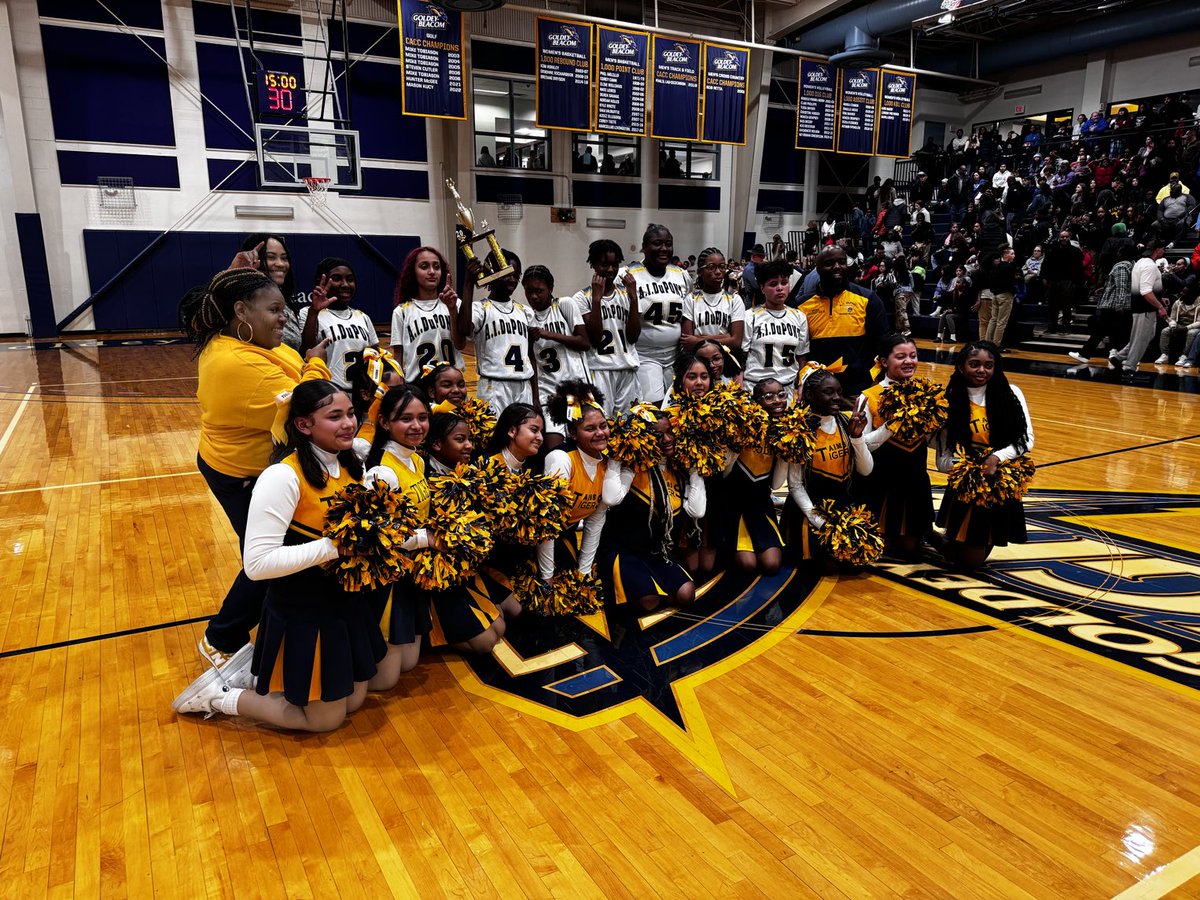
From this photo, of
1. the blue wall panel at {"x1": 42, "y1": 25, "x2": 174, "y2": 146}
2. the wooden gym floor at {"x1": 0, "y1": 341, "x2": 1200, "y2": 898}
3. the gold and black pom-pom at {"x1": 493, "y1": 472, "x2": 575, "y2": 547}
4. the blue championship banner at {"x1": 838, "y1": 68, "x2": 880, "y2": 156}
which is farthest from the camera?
the blue championship banner at {"x1": 838, "y1": 68, "x2": 880, "y2": 156}

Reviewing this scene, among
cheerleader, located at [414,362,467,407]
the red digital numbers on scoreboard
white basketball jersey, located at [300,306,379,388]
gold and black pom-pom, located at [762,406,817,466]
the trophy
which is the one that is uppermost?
the red digital numbers on scoreboard

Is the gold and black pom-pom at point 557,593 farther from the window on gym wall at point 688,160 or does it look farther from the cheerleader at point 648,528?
the window on gym wall at point 688,160

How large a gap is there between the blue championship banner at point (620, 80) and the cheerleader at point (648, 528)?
1154 centimetres

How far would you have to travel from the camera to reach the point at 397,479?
300cm

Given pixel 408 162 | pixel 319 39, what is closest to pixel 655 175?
pixel 408 162

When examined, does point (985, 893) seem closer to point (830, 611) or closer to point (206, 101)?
point (830, 611)

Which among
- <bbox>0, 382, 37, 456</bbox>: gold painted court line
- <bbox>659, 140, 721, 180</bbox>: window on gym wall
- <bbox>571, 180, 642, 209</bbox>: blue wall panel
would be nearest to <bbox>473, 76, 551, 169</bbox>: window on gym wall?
<bbox>571, 180, 642, 209</bbox>: blue wall panel

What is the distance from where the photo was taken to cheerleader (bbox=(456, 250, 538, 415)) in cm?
436

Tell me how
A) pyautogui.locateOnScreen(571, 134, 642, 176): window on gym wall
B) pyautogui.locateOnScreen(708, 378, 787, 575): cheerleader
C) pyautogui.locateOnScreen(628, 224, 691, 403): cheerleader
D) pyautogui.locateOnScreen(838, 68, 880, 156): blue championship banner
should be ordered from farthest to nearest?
1. pyautogui.locateOnScreen(571, 134, 642, 176): window on gym wall
2. pyautogui.locateOnScreen(838, 68, 880, 156): blue championship banner
3. pyautogui.locateOnScreen(628, 224, 691, 403): cheerleader
4. pyautogui.locateOnScreen(708, 378, 787, 575): cheerleader

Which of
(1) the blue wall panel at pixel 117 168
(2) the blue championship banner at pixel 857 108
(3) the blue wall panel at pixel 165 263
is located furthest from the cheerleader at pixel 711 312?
(1) the blue wall panel at pixel 117 168

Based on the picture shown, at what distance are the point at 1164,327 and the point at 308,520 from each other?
13.7m

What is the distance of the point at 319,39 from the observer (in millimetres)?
15703

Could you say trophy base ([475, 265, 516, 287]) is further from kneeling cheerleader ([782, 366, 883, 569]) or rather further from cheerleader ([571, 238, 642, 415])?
kneeling cheerleader ([782, 366, 883, 569])

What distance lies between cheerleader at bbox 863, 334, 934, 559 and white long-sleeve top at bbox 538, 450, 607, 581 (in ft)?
4.84
